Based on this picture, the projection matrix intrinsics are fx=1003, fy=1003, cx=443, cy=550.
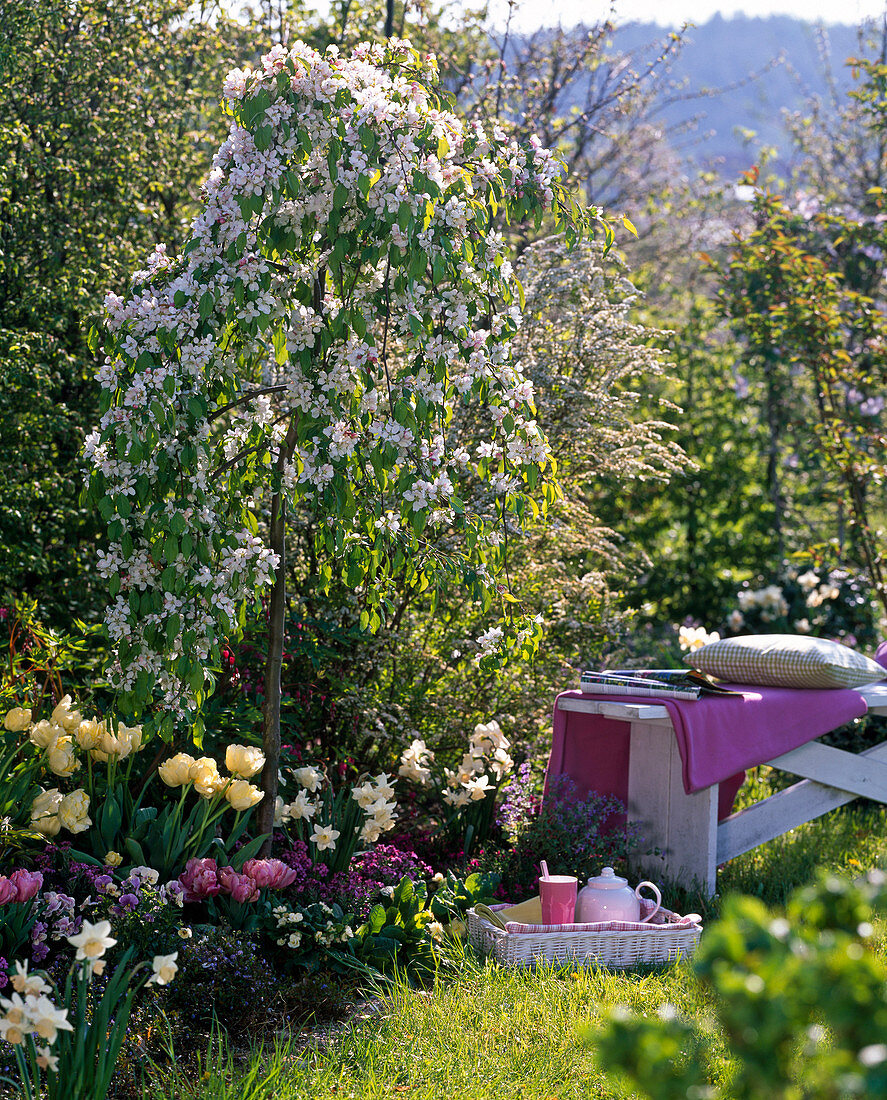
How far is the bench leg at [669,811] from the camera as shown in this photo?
3.43 meters

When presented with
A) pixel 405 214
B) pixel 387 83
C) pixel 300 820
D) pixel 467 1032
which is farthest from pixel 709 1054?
pixel 387 83

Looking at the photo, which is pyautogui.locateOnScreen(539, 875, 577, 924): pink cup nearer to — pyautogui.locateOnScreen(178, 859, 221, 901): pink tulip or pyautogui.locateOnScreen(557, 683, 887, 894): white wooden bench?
pyautogui.locateOnScreen(557, 683, 887, 894): white wooden bench

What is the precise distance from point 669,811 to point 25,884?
216 cm

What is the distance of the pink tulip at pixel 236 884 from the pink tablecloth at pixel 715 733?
136cm

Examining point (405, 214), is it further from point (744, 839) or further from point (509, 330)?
point (744, 839)

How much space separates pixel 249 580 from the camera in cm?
267

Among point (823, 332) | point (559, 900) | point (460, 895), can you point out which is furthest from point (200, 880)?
point (823, 332)

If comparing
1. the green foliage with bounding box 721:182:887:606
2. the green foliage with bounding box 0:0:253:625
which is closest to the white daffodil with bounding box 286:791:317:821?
the green foliage with bounding box 0:0:253:625

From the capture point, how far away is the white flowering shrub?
2.52 metres

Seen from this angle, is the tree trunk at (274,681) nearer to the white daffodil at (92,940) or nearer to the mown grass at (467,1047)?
the mown grass at (467,1047)

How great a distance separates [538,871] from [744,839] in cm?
82

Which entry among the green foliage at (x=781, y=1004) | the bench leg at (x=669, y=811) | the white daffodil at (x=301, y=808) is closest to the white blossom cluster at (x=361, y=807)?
the white daffodil at (x=301, y=808)

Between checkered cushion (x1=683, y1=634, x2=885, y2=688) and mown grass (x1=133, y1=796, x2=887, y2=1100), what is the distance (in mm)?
1036

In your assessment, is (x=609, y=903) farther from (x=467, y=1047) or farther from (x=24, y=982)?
(x=24, y=982)
